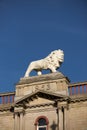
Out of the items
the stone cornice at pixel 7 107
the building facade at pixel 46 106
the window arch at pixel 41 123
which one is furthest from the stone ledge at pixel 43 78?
the window arch at pixel 41 123

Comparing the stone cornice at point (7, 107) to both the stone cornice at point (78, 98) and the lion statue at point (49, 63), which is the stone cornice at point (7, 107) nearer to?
the lion statue at point (49, 63)

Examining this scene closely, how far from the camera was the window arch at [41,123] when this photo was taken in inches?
1443

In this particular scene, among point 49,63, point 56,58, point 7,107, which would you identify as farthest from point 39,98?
point 56,58

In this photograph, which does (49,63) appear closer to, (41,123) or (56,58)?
(56,58)

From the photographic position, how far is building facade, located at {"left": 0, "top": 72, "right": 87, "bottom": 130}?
3575 centimetres

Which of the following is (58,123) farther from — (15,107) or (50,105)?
(15,107)

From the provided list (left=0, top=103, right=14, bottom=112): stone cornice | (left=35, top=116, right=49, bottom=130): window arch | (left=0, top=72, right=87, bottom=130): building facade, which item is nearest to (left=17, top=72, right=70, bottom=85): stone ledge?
(left=0, top=72, right=87, bottom=130): building facade

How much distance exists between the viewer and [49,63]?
38.7 metres

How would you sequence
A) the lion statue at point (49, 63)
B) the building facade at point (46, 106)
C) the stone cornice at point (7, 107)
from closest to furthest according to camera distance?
the building facade at point (46, 106), the stone cornice at point (7, 107), the lion statue at point (49, 63)

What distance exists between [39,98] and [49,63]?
345 centimetres

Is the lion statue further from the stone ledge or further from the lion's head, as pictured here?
the stone ledge

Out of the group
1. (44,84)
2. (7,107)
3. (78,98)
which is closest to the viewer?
(78,98)

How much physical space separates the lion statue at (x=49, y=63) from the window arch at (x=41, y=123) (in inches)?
→ 177

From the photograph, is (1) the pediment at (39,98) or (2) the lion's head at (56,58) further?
(2) the lion's head at (56,58)
